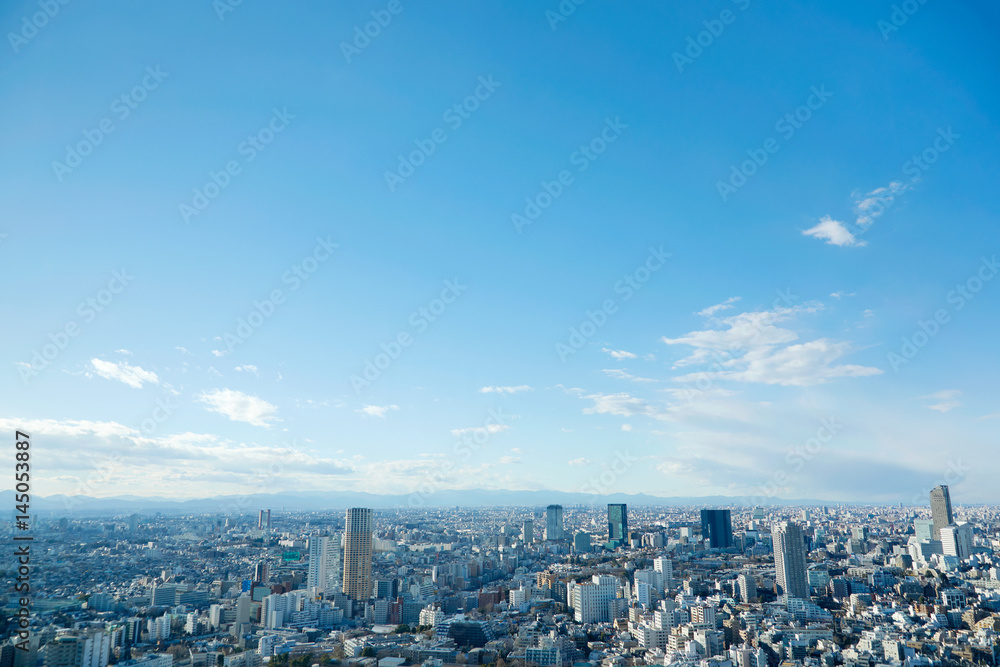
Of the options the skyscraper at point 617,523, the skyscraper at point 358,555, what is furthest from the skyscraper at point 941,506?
the skyscraper at point 358,555

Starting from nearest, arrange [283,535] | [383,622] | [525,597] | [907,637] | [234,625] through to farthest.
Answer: [907,637], [234,625], [383,622], [525,597], [283,535]

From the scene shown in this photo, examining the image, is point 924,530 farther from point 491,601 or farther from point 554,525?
point 491,601

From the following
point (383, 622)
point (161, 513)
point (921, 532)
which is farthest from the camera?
point (161, 513)

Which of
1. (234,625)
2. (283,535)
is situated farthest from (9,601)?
(283,535)

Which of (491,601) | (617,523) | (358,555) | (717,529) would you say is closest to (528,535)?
(617,523)

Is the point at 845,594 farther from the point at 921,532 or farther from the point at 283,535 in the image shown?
the point at 283,535

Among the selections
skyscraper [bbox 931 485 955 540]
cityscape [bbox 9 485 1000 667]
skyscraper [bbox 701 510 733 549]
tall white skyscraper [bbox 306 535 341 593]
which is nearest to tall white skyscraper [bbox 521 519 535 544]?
cityscape [bbox 9 485 1000 667]
